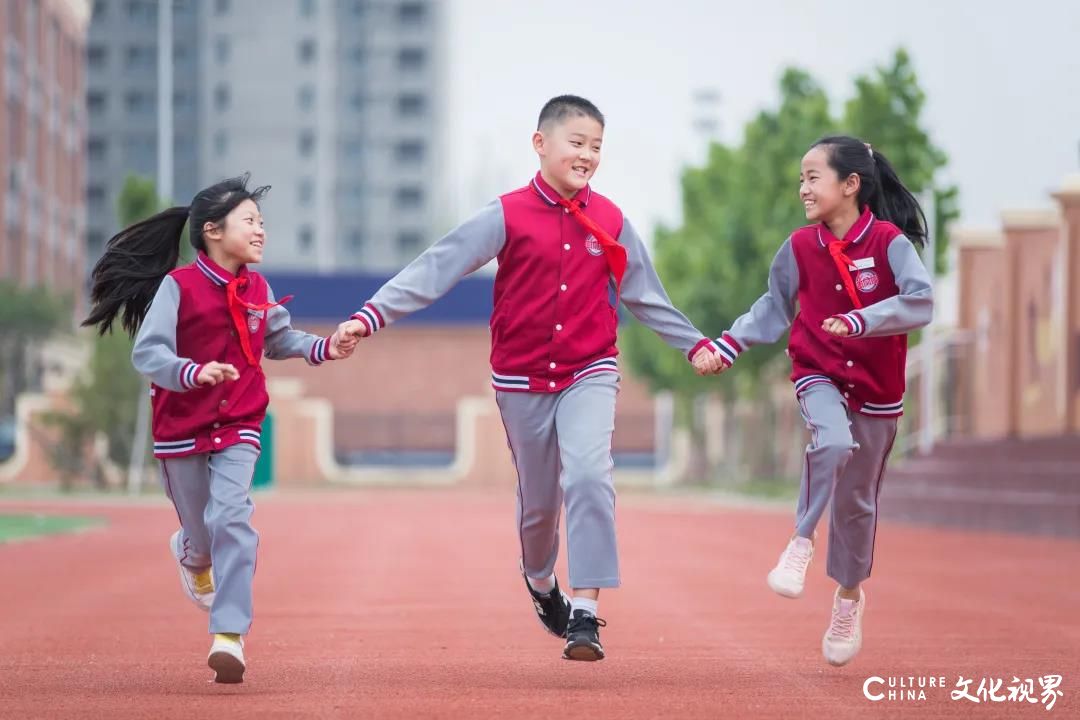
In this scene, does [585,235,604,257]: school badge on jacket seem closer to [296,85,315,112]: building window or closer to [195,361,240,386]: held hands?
[195,361,240,386]: held hands

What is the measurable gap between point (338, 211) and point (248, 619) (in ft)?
358

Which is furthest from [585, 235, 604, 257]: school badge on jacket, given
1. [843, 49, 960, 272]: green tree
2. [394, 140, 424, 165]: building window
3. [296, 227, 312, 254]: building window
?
[394, 140, 424, 165]: building window

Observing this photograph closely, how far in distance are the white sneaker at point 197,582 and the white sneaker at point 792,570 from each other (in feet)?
7.53

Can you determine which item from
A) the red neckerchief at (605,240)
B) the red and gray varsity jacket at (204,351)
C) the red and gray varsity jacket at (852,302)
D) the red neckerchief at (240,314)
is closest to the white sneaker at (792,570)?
the red and gray varsity jacket at (852,302)

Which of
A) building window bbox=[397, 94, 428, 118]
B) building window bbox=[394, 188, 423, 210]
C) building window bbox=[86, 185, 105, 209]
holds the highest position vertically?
building window bbox=[397, 94, 428, 118]

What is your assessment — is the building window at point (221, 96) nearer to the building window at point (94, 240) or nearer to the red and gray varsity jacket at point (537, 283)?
the building window at point (94, 240)

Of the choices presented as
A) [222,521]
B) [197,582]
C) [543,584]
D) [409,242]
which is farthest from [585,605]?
[409,242]

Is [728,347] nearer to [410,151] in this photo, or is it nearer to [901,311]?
[901,311]

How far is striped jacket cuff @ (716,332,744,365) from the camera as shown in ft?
28.0

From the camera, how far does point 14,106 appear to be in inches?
2368

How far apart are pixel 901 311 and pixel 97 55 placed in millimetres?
105126

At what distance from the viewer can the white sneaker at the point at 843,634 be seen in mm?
8305

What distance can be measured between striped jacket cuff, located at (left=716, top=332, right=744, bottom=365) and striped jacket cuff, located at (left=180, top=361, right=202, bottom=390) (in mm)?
2202

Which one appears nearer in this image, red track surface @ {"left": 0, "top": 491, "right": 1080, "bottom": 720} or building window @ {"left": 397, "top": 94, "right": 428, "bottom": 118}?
red track surface @ {"left": 0, "top": 491, "right": 1080, "bottom": 720}
